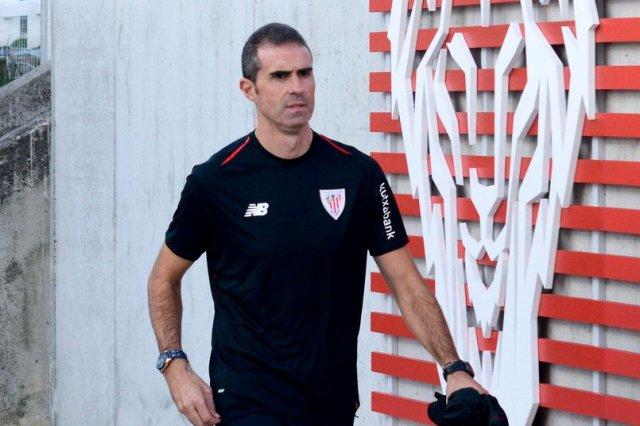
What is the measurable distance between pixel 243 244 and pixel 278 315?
252 mm

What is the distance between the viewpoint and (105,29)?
929 cm

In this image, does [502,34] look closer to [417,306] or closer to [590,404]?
[590,404]

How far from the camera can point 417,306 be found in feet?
14.4

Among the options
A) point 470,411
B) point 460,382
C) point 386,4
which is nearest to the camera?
point 470,411

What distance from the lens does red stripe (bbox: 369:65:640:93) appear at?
5102mm

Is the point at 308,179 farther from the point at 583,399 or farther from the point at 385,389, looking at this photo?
the point at 385,389

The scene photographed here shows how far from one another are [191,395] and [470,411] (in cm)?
96

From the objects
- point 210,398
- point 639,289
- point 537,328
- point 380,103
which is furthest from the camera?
point 380,103

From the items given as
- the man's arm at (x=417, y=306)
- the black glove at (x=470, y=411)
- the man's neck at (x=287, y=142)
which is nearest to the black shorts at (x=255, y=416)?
the man's arm at (x=417, y=306)

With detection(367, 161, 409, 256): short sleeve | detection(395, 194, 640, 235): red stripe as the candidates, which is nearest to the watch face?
detection(367, 161, 409, 256): short sleeve

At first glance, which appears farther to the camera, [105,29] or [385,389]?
[105,29]

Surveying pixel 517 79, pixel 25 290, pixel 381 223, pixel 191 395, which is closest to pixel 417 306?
pixel 381 223

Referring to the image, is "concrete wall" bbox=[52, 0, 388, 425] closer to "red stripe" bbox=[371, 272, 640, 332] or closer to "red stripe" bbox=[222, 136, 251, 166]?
"red stripe" bbox=[371, 272, 640, 332]

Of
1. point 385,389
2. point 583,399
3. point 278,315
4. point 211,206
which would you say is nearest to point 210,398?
point 278,315
